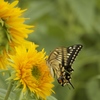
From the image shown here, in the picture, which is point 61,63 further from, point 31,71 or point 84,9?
point 84,9

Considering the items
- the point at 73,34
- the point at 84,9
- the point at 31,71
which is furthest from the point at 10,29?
the point at 73,34

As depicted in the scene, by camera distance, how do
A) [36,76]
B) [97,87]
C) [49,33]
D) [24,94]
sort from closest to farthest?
[24,94], [36,76], [97,87], [49,33]

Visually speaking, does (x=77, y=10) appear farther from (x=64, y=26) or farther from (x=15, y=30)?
(x=15, y=30)

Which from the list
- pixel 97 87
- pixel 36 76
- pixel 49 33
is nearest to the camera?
pixel 36 76

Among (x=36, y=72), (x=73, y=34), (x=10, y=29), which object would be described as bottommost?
(x=73, y=34)

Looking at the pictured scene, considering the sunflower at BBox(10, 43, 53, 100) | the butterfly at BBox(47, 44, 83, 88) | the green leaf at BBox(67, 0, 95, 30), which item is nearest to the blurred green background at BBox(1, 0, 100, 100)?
the green leaf at BBox(67, 0, 95, 30)

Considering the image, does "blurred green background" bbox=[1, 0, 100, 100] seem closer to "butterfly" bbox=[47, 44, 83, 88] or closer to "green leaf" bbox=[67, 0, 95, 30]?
"green leaf" bbox=[67, 0, 95, 30]

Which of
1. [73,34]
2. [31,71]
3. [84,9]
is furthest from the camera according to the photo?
[73,34]

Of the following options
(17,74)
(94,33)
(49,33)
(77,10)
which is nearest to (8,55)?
(17,74)
